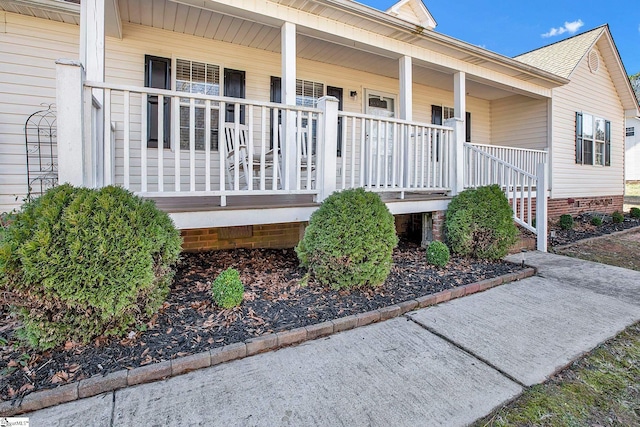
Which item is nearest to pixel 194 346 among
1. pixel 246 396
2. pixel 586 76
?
pixel 246 396

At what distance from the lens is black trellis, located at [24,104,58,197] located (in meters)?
4.41

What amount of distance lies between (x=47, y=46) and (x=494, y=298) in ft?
20.8

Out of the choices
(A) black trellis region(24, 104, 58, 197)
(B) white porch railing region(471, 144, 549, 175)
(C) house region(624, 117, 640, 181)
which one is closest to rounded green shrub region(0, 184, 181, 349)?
(A) black trellis region(24, 104, 58, 197)

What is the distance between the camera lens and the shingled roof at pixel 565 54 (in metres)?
8.55

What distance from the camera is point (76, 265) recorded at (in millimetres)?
2127

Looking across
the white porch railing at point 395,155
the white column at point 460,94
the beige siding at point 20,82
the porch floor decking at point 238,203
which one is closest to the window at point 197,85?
the porch floor decking at point 238,203

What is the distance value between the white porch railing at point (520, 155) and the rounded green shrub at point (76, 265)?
6.91 m

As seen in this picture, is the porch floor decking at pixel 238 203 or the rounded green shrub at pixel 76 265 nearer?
the rounded green shrub at pixel 76 265

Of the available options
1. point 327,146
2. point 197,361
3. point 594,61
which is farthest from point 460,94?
point 594,61

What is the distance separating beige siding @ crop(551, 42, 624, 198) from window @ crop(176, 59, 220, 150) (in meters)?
8.07

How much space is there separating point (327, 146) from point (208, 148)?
1311 mm

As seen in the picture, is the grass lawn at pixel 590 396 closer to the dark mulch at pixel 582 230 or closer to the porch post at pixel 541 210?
the porch post at pixel 541 210

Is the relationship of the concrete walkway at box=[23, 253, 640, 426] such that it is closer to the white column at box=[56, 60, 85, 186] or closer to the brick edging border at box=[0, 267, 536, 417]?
the brick edging border at box=[0, 267, 536, 417]

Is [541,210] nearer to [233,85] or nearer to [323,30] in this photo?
[323,30]
